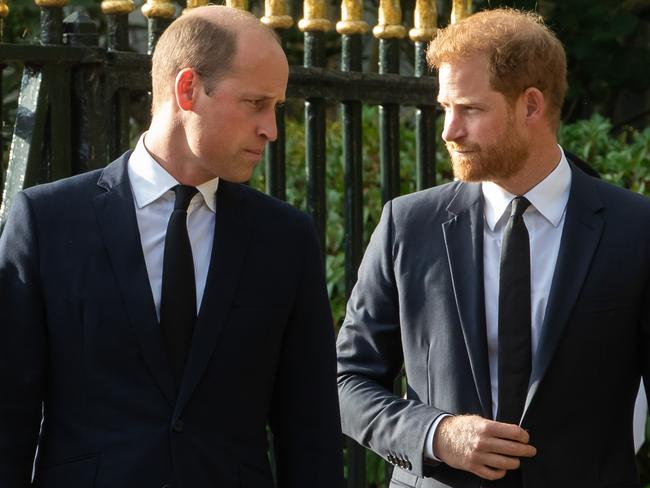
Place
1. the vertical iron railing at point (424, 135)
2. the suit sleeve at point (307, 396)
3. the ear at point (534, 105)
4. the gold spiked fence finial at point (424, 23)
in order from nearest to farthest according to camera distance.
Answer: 1. the suit sleeve at point (307, 396)
2. the ear at point (534, 105)
3. the gold spiked fence finial at point (424, 23)
4. the vertical iron railing at point (424, 135)

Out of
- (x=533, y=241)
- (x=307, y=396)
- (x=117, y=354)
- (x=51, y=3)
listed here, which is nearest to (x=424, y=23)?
(x=51, y=3)

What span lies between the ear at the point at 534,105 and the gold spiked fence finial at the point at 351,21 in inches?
47.9

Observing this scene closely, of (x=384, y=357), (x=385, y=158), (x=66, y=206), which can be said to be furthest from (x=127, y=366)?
(x=385, y=158)

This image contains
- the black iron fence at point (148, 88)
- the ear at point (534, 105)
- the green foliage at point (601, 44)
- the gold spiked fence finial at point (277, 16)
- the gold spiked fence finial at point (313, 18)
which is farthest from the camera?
the green foliage at point (601, 44)

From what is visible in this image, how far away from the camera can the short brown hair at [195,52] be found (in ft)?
10.2

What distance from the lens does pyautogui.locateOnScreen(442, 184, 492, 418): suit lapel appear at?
133 inches

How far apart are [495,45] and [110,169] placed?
1.01 meters

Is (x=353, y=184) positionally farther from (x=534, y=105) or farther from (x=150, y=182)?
(x=150, y=182)

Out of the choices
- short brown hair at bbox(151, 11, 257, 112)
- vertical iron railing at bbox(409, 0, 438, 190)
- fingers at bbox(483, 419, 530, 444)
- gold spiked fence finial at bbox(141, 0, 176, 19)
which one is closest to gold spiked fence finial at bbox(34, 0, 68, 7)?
gold spiked fence finial at bbox(141, 0, 176, 19)

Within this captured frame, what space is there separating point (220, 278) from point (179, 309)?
12 cm

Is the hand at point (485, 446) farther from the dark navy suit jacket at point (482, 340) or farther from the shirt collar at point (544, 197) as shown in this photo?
the shirt collar at point (544, 197)

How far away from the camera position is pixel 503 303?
11.1ft

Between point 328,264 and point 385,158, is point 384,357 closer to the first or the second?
point 385,158

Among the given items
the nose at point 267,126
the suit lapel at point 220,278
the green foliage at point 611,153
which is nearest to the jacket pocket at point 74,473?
the suit lapel at point 220,278
